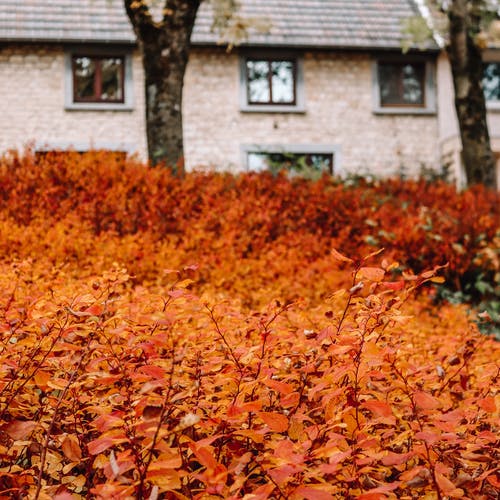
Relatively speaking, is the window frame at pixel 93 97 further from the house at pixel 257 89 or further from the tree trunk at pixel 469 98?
the tree trunk at pixel 469 98

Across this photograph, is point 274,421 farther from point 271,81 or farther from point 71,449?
point 271,81

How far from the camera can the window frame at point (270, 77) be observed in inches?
712

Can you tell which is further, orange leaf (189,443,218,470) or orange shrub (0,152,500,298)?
Result: orange shrub (0,152,500,298)

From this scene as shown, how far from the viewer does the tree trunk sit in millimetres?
12648

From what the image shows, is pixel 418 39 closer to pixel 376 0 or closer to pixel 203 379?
pixel 376 0

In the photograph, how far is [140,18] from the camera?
9.96 m

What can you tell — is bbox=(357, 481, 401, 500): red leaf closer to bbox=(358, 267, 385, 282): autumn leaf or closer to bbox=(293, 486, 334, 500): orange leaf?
bbox=(293, 486, 334, 500): orange leaf

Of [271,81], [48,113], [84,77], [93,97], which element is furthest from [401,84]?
[48,113]

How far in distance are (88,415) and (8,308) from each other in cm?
61

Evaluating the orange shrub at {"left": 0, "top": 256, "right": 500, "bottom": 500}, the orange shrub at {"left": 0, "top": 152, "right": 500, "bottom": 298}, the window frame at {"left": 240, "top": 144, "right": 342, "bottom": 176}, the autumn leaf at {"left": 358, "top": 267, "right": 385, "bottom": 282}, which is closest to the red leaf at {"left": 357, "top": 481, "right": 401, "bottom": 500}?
the orange shrub at {"left": 0, "top": 256, "right": 500, "bottom": 500}

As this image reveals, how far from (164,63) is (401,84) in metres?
10.9

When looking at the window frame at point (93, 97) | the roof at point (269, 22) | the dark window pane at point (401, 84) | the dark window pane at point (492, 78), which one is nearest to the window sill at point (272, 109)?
the roof at point (269, 22)

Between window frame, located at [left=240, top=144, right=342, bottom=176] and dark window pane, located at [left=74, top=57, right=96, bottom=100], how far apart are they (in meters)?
4.49

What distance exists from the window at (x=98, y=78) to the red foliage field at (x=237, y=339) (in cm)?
954
